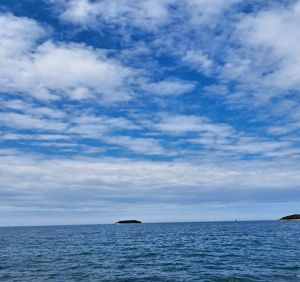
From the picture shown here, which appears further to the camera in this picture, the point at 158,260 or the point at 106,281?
the point at 158,260

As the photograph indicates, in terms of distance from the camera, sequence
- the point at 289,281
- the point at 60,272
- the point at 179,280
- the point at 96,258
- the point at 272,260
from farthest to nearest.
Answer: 1. the point at 96,258
2. the point at 272,260
3. the point at 60,272
4. the point at 179,280
5. the point at 289,281

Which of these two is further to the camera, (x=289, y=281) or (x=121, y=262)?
(x=121, y=262)

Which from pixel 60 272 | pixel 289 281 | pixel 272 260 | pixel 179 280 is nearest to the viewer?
pixel 289 281

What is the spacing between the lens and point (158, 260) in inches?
1797

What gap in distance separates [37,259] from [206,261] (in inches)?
839

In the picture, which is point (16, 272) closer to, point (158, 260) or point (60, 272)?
point (60, 272)

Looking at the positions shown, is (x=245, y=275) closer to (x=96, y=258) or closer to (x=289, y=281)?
(x=289, y=281)

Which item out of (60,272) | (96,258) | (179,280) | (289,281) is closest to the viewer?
(289,281)

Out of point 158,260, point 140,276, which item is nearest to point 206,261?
point 158,260

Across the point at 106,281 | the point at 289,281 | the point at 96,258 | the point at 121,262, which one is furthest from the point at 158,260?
the point at 289,281

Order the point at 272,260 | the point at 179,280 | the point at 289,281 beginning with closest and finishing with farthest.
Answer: the point at 289,281
the point at 179,280
the point at 272,260

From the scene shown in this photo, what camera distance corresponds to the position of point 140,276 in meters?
34.5

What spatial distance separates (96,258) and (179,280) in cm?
1839

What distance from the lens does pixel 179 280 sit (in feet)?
107
